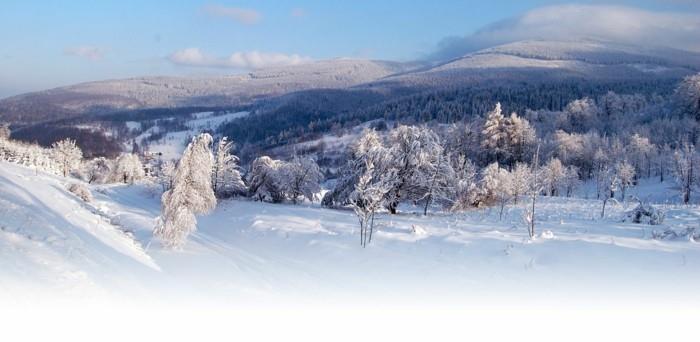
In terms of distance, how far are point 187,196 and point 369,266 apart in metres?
10.4

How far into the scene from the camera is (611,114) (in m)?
125

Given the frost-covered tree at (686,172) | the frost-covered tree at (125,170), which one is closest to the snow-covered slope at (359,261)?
the frost-covered tree at (686,172)

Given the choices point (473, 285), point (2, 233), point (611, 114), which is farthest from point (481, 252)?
point (611, 114)

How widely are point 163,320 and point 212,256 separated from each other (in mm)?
9940

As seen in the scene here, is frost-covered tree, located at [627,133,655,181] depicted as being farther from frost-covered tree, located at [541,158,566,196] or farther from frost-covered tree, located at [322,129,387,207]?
frost-covered tree, located at [322,129,387,207]

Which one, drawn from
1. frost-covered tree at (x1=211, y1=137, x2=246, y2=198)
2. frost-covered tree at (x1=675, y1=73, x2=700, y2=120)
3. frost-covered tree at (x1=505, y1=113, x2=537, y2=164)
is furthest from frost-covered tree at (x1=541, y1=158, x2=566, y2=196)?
frost-covered tree at (x1=675, y1=73, x2=700, y2=120)

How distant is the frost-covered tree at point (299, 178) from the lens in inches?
1673

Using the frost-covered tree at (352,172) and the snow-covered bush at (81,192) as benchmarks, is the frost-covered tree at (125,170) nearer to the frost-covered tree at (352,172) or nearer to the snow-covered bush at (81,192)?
the snow-covered bush at (81,192)

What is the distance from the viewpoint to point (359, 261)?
59.1ft

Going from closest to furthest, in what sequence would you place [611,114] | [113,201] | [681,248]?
[681,248] < [113,201] < [611,114]

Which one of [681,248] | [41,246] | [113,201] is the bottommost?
[113,201]

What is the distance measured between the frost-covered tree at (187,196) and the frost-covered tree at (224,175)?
19196 millimetres

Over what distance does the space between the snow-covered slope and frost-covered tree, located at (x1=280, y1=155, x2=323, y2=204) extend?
17.6 meters

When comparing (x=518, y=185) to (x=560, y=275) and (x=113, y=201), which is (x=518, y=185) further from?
(x=113, y=201)
